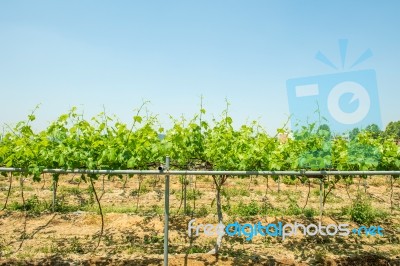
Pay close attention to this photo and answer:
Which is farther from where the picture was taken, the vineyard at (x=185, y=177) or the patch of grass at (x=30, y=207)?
the patch of grass at (x=30, y=207)

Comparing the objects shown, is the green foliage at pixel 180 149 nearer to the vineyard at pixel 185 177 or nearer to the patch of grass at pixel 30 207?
the vineyard at pixel 185 177

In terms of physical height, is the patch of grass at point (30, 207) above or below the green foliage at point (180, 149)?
below

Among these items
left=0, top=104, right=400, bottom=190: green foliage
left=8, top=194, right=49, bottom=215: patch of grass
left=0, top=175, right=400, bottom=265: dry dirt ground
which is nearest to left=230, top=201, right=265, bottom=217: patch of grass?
left=0, top=175, right=400, bottom=265: dry dirt ground

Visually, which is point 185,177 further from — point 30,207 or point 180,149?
point 30,207

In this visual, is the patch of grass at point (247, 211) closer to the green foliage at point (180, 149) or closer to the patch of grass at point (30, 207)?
the green foliage at point (180, 149)

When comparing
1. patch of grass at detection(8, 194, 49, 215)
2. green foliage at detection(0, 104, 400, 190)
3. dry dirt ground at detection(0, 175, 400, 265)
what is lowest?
dry dirt ground at detection(0, 175, 400, 265)

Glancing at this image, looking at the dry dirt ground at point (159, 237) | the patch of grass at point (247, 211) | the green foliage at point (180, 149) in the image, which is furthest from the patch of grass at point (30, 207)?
the patch of grass at point (247, 211)

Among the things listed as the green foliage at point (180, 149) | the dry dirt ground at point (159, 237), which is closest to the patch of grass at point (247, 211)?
the dry dirt ground at point (159, 237)

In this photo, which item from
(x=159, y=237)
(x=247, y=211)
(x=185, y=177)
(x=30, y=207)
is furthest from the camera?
(x=30, y=207)

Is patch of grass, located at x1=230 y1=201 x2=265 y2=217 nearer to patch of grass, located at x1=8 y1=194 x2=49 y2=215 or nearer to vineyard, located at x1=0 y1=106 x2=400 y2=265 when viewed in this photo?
vineyard, located at x1=0 y1=106 x2=400 y2=265

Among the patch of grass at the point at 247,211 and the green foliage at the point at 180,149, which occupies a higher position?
the green foliage at the point at 180,149

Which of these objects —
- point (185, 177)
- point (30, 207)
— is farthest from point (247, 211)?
point (30, 207)

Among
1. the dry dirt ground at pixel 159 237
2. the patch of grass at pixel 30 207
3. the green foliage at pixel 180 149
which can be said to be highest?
the green foliage at pixel 180 149

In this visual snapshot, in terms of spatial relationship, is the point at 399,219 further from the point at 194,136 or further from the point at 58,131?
the point at 58,131
